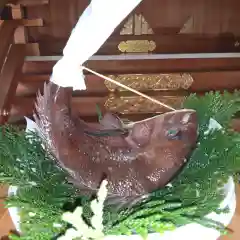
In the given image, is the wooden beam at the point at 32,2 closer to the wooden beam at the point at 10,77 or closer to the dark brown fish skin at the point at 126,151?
the wooden beam at the point at 10,77

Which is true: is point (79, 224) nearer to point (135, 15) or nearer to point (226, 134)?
point (226, 134)

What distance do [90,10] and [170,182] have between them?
26 cm

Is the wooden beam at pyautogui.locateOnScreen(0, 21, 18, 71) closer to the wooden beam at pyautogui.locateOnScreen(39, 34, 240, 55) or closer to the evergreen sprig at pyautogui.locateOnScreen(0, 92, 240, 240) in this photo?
the wooden beam at pyautogui.locateOnScreen(39, 34, 240, 55)

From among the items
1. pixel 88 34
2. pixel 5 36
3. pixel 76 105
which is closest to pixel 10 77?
pixel 5 36

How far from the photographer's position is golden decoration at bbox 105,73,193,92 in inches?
63.7

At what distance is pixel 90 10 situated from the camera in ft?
1.71

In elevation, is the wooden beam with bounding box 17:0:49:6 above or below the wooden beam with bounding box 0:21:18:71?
above

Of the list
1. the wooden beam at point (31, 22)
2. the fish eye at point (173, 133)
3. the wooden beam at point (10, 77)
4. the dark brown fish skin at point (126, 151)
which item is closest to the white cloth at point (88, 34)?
the dark brown fish skin at point (126, 151)

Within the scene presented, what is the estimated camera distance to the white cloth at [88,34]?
1.62ft

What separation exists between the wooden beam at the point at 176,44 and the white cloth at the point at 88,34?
115 centimetres

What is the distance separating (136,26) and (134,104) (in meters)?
0.28

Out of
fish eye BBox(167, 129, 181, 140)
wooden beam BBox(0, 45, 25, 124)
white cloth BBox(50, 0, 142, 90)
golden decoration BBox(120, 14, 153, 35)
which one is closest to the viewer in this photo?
white cloth BBox(50, 0, 142, 90)

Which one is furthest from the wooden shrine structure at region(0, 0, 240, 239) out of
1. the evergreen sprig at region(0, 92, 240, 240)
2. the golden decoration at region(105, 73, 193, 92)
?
the evergreen sprig at region(0, 92, 240, 240)

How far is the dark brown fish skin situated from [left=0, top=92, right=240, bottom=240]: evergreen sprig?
0.03 meters
